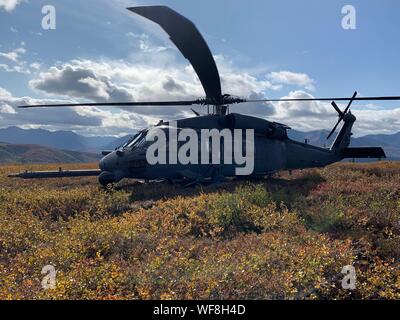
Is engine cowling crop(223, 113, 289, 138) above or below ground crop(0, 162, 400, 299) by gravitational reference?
above

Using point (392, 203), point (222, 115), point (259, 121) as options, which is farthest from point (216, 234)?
point (259, 121)

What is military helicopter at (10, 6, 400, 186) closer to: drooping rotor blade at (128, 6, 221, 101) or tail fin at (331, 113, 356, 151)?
drooping rotor blade at (128, 6, 221, 101)

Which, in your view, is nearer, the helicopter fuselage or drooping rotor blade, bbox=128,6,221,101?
drooping rotor blade, bbox=128,6,221,101

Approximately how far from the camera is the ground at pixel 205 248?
6.10 metres

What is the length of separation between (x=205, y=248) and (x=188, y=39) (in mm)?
7818

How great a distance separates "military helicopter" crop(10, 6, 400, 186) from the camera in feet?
40.2

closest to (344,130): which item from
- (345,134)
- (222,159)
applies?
(345,134)

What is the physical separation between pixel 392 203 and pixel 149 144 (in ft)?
35.7

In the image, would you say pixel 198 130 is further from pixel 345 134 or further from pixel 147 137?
pixel 345 134

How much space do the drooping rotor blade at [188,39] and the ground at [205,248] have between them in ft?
17.6

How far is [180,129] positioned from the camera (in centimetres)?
1741

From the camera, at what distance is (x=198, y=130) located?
706 inches

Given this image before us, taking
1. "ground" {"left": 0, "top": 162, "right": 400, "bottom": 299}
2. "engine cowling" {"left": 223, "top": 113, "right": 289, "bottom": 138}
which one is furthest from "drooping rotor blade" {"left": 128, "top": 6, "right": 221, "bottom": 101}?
"ground" {"left": 0, "top": 162, "right": 400, "bottom": 299}
